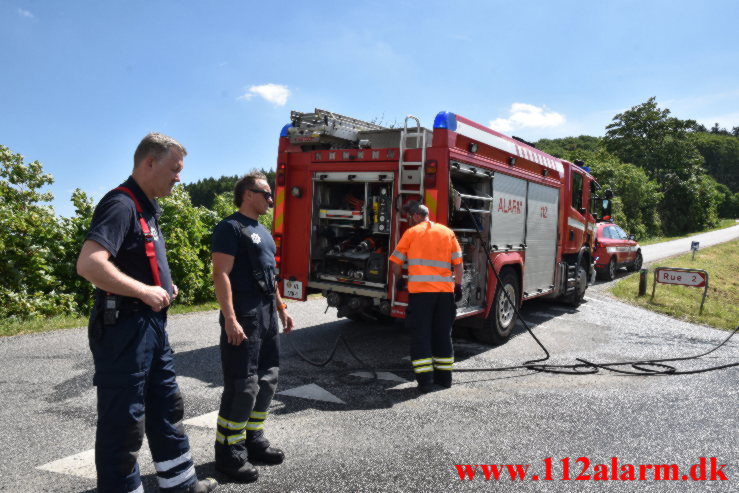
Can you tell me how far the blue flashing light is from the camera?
18.2 ft

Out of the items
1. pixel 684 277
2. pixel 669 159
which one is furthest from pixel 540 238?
pixel 669 159

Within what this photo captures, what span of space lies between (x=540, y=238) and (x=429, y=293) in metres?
3.70

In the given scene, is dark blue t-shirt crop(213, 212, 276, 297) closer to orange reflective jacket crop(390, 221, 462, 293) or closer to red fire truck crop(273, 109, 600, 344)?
orange reflective jacket crop(390, 221, 462, 293)

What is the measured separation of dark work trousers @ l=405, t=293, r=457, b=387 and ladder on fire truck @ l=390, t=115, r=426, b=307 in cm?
54

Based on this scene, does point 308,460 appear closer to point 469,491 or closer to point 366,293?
point 469,491

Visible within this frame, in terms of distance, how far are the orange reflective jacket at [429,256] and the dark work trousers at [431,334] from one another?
0.10m

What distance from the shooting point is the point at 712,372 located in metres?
6.12

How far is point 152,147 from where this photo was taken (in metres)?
2.55

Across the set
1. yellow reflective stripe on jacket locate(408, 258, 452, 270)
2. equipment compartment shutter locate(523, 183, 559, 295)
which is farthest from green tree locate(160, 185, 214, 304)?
equipment compartment shutter locate(523, 183, 559, 295)

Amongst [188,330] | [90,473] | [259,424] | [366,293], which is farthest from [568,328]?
[90,473]

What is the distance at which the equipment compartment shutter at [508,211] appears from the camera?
21.8 ft

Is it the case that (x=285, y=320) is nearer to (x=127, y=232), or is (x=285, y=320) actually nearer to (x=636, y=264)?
(x=127, y=232)

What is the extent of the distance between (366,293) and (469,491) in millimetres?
3063

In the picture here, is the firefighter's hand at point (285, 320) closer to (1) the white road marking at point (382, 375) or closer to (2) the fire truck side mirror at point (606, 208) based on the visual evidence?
(1) the white road marking at point (382, 375)
